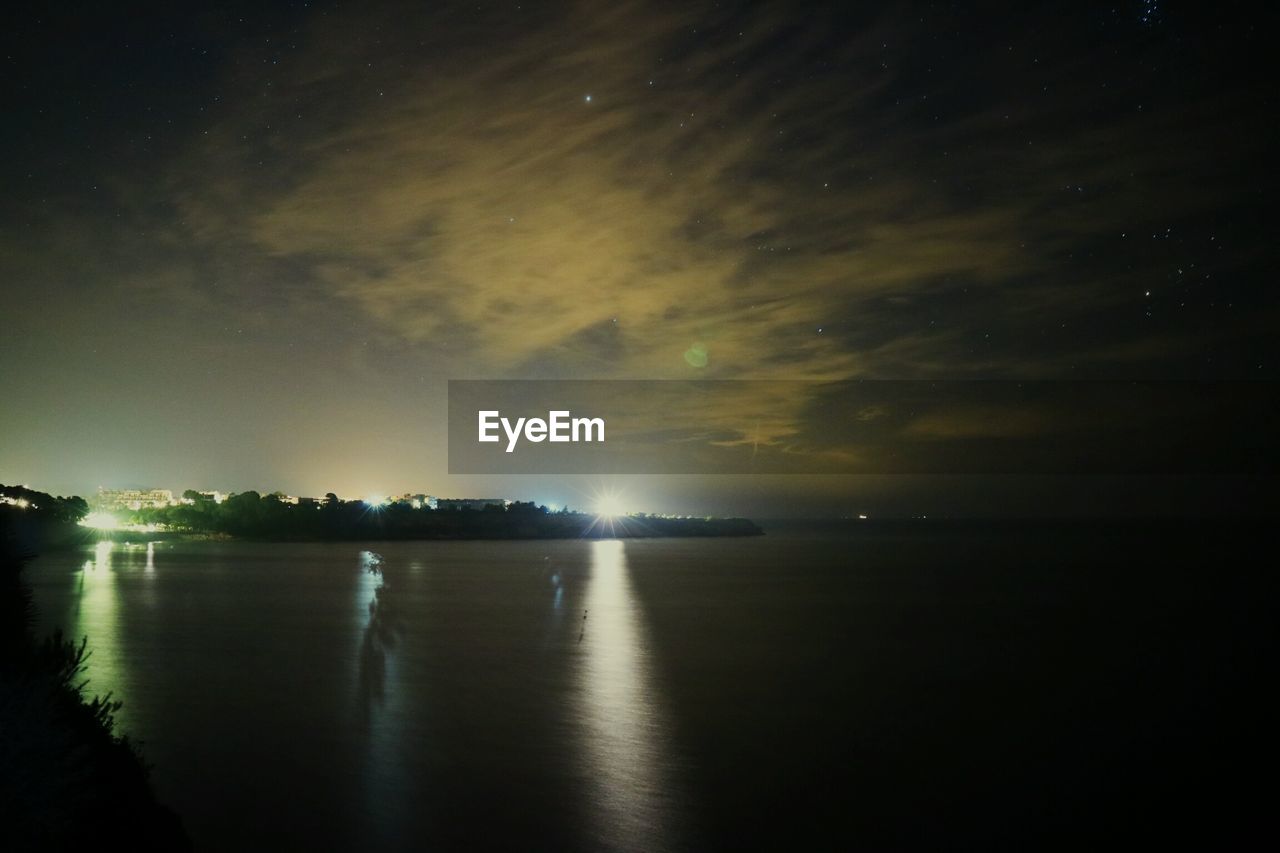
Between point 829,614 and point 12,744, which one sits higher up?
point 12,744

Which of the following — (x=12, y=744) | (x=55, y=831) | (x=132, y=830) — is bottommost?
(x=132, y=830)

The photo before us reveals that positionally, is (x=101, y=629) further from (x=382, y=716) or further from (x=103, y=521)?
(x=103, y=521)

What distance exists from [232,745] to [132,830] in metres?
11.4

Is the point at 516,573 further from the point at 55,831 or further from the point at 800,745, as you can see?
the point at 55,831

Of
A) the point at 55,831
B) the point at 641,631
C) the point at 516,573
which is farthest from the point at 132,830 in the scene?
the point at 516,573

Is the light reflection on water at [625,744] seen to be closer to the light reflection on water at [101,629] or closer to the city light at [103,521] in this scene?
the light reflection on water at [101,629]

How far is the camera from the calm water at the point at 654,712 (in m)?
16.3

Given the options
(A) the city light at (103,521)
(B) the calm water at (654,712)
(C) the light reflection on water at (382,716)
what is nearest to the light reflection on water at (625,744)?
(B) the calm water at (654,712)

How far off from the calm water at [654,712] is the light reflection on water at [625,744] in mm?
103

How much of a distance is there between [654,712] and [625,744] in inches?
148

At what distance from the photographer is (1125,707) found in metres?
27.0

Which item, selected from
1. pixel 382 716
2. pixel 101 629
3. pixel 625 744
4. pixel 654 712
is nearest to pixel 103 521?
pixel 101 629

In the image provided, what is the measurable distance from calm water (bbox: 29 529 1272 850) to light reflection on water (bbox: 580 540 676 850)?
0.34 feet

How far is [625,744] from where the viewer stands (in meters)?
21.9
